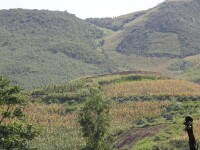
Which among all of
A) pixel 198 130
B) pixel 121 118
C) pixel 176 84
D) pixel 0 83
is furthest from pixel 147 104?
pixel 0 83

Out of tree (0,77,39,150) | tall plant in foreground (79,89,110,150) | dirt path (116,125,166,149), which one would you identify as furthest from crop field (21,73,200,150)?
tree (0,77,39,150)

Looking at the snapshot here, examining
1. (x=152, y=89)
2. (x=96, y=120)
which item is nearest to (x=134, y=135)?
(x=96, y=120)

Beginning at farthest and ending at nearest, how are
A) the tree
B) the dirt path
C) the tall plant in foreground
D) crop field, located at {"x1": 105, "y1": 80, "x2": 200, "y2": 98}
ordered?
1. crop field, located at {"x1": 105, "y1": 80, "x2": 200, "y2": 98}
2. the dirt path
3. the tall plant in foreground
4. the tree

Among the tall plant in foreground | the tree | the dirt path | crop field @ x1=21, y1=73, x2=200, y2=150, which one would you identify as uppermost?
the tree

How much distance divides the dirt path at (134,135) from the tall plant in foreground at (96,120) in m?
15.6

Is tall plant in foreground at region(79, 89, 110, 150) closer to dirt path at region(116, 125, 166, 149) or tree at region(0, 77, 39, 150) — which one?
tree at region(0, 77, 39, 150)

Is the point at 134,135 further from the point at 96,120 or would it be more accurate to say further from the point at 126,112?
the point at 96,120

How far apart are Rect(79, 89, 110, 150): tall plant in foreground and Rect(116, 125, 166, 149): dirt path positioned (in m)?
15.6

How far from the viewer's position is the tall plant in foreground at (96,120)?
4491 cm

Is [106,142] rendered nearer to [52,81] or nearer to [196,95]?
[196,95]

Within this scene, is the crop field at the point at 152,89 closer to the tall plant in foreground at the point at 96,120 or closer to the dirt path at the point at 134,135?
the dirt path at the point at 134,135

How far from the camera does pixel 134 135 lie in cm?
6322

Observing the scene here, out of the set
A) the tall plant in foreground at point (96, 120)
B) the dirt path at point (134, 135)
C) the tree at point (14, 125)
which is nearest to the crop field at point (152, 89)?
the dirt path at point (134, 135)

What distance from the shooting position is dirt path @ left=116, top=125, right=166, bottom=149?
6138cm
